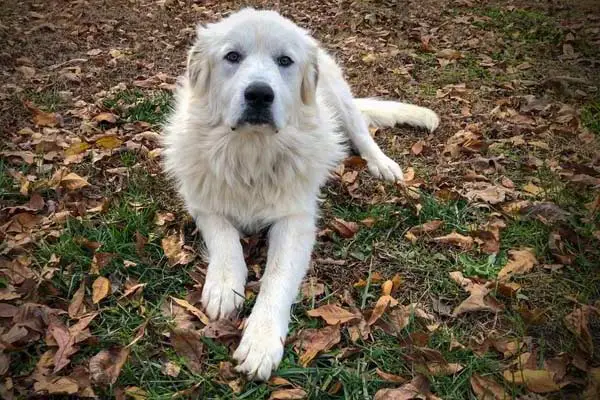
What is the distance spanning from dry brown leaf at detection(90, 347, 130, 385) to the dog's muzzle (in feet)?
3.95

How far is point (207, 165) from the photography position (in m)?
2.78

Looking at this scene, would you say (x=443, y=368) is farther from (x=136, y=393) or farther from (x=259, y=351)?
(x=136, y=393)

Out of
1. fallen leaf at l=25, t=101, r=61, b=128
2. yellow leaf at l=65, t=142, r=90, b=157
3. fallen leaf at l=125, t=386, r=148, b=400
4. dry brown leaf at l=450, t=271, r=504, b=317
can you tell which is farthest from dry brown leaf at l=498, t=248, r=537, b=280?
fallen leaf at l=25, t=101, r=61, b=128

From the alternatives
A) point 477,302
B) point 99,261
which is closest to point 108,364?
point 99,261

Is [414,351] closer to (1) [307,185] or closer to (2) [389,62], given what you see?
(1) [307,185]

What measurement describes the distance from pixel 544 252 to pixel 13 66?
4.66m

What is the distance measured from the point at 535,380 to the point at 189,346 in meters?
1.34

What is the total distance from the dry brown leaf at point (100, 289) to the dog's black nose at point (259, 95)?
1097 mm

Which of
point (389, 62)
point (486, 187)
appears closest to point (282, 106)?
point (486, 187)

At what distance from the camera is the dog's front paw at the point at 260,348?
187cm

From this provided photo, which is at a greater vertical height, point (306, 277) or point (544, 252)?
point (544, 252)

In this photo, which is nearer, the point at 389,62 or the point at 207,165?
the point at 207,165

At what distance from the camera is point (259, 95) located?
239cm

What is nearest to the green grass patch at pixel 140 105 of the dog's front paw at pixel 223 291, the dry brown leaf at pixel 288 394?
the dog's front paw at pixel 223 291
